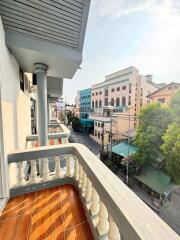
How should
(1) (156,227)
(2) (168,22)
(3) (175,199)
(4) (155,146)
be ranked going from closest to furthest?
(1) (156,227) < (2) (168,22) < (3) (175,199) < (4) (155,146)

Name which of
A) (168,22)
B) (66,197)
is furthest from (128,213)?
(168,22)

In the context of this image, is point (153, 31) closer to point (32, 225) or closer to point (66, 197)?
point (66, 197)

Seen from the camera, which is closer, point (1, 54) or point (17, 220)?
point (17, 220)

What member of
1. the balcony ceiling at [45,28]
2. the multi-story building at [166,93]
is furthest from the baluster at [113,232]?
the multi-story building at [166,93]

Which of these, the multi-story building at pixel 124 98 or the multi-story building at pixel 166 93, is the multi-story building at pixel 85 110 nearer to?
the multi-story building at pixel 124 98

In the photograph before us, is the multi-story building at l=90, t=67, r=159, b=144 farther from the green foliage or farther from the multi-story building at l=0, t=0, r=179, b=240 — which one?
the multi-story building at l=0, t=0, r=179, b=240

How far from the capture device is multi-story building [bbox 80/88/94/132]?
1975 cm

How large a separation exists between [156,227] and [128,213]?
123mm

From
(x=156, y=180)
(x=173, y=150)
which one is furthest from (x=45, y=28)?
(x=156, y=180)

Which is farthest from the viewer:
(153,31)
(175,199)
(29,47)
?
(175,199)

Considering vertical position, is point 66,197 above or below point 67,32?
below

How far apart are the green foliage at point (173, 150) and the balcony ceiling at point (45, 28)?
573cm

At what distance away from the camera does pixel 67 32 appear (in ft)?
6.19

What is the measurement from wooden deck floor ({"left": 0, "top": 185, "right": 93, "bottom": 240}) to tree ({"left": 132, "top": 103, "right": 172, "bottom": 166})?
275 inches
